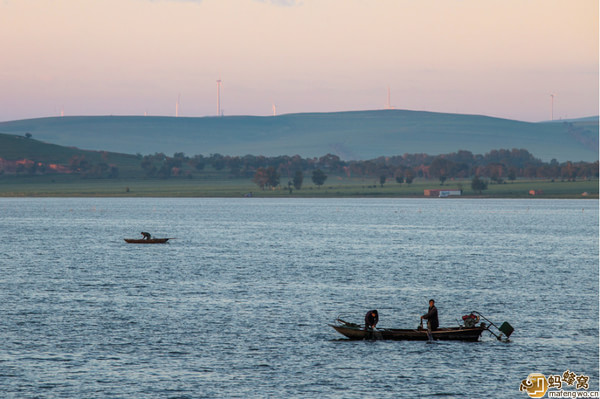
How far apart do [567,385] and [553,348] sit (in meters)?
9.32

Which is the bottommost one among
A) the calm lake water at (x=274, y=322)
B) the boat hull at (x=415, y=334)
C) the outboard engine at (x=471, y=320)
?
the calm lake water at (x=274, y=322)

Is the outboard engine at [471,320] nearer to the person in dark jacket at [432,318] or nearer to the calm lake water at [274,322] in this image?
the calm lake water at [274,322]

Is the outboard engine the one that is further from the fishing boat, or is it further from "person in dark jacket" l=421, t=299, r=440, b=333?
"person in dark jacket" l=421, t=299, r=440, b=333

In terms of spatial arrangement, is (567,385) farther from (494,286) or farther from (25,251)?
(25,251)

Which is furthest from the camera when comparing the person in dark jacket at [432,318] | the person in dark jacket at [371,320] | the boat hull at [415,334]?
the person in dark jacket at [371,320]

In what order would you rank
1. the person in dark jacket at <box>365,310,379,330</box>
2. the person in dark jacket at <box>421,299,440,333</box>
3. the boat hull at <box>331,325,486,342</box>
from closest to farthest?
the person in dark jacket at <box>421,299,440,333</box> < the boat hull at <box>331,325,486,342</box> < the person in dark jacket at <box>365,310,379,330</box>

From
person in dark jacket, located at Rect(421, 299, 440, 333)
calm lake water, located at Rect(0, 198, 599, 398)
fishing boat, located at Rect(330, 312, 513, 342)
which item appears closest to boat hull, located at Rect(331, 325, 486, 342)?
fishing boat, located at Rect(330, 312, 513, 342)

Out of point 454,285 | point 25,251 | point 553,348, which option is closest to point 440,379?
point 553,348

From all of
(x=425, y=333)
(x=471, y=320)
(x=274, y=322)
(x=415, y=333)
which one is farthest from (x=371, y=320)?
(x=274, y=322)

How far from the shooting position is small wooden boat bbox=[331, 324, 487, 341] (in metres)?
67.6

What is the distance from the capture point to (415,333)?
67.4 m

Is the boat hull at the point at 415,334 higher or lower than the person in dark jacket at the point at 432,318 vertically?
lower

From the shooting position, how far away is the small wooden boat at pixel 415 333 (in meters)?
67.6

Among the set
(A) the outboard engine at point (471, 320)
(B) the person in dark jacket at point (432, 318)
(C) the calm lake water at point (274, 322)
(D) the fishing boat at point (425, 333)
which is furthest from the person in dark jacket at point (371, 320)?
(A) the outboard engine at point (471, 320)
